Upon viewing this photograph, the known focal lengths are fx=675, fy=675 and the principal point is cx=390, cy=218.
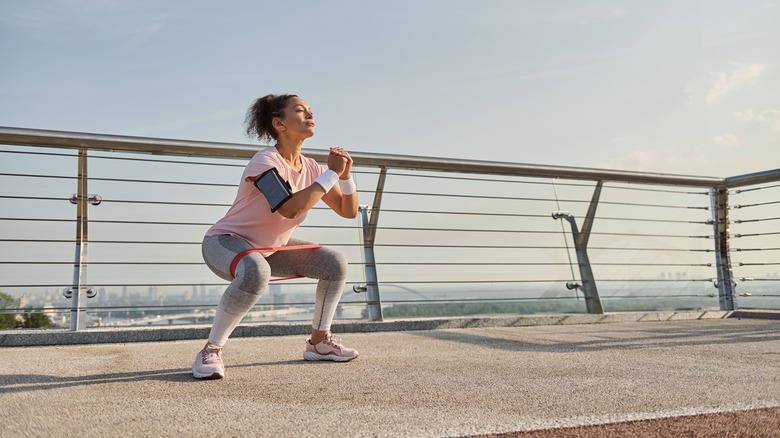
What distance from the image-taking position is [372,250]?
4.09 meters

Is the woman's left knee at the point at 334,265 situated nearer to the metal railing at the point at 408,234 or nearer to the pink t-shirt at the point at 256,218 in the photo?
the pink t-shirt at the point at 256,218

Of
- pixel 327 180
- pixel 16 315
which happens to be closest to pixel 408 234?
pixel 327 180

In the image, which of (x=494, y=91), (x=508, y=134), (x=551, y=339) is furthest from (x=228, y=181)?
(x=494, y=91)

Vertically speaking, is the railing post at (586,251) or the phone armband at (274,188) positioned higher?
the phone armband at (274,188)

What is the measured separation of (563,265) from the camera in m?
4.64

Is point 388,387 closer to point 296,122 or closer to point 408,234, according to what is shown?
point 296,122

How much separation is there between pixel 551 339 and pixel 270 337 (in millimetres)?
1422

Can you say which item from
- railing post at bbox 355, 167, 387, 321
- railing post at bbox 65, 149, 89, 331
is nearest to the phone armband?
railing post at bbox 65, 149, 89, 331

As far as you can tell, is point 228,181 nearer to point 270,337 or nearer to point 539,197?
point 270,337

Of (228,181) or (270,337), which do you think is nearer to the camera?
(270,337)

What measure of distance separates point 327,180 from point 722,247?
3.97 meters

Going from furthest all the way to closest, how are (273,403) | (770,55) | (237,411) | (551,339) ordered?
(770,55)
(551,339)
(273,403)
(237,411)

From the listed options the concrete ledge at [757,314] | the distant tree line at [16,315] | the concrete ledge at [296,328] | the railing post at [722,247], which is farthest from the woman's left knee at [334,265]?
→ the railing post at [722,247]

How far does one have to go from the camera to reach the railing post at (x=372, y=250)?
393 cm
